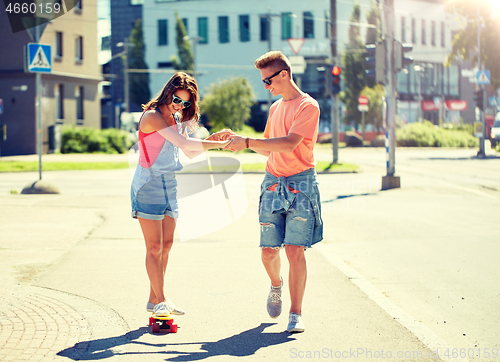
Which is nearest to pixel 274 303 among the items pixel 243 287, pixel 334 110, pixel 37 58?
pixel 243 287

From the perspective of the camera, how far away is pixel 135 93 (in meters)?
58.4

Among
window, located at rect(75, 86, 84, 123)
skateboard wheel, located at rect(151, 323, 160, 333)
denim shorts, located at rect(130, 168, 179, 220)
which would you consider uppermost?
window, located at rect(75, 86, 84, 123)

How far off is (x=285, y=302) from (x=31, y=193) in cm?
1024

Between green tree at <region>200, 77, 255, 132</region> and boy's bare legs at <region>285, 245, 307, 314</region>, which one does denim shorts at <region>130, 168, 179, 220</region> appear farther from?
green tree at <region>200, 77, 255, 132</region>

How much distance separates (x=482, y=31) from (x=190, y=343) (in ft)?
101

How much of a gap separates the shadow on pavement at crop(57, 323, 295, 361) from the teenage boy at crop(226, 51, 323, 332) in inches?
9.0

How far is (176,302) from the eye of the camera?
17.1ft

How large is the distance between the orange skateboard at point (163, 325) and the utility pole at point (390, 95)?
11632 millimetres

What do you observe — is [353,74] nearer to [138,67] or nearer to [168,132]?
[138,67]

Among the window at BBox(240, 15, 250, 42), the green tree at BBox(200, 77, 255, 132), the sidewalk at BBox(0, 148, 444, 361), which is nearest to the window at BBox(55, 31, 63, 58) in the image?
the green tree at BBox(200, 77, 255, 132)

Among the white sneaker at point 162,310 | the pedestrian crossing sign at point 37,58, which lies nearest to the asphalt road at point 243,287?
the white sneaker at point 162,310

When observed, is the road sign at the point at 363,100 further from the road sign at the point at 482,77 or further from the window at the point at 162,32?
the window at the point at 162,32

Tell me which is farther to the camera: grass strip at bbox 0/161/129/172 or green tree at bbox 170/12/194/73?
green tree at bbox 170/12/194/73

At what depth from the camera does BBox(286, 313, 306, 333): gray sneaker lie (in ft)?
14.4
